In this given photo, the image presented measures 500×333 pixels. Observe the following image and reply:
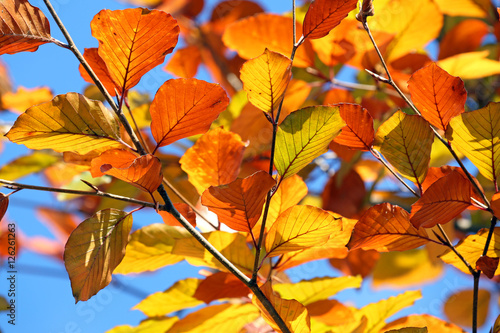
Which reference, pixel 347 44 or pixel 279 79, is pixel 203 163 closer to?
pixel 279 79

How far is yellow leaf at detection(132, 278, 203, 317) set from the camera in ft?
2.00

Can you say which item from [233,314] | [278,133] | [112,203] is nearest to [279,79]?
[278,133]

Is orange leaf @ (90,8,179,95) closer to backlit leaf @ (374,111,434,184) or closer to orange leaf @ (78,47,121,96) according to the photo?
orange leaf @ (78,47,121,96)

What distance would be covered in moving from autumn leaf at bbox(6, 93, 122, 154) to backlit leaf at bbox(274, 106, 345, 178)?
0.16 meters

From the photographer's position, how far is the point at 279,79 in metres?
0.41

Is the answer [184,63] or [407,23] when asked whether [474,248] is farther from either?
[184,63]

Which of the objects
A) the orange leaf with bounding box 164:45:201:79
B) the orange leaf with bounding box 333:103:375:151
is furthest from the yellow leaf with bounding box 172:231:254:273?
the orange leaf with bounding box 164:45:201:79

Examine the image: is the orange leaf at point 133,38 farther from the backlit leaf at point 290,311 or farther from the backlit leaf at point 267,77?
the backlit leaf at point 290,311

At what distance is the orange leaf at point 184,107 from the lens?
43 centimetres

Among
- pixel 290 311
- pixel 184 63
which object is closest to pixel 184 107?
pixel 290 311

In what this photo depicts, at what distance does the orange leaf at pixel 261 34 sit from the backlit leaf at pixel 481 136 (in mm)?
381

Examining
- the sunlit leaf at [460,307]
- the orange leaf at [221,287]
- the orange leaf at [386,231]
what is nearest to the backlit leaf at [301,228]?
the orange leaf at [386,231]

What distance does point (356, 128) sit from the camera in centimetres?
47

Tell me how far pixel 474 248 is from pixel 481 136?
129 millimetres
